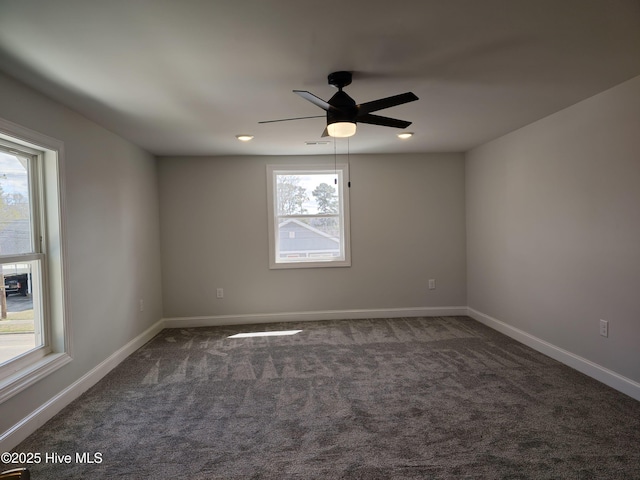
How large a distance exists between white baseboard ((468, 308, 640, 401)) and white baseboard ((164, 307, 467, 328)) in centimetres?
78

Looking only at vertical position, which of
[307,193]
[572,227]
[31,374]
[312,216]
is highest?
[307,193]

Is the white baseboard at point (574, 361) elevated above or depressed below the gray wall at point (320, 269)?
below

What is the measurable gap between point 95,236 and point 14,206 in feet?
2.76

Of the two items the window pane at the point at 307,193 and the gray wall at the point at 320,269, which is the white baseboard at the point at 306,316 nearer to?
the gray wall at the point at 320,269

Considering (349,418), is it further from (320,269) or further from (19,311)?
(320,269)

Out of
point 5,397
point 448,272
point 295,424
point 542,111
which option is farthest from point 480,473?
point 448,272

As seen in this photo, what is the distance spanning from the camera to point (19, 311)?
2.58 m

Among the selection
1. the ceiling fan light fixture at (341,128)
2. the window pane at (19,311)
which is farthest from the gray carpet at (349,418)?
the ceiling fan light fixture at (341,128)

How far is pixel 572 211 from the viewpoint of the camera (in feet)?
10.9

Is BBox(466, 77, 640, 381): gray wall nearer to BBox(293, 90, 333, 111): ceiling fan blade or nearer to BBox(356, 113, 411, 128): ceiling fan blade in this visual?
BBox(356, 113, 411, 128): ceiling fan blade

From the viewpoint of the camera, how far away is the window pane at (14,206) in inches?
97.7

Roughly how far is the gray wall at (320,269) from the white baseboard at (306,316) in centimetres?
7

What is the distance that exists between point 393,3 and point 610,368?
122 inches

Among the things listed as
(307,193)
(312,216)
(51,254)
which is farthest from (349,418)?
(307,193)
